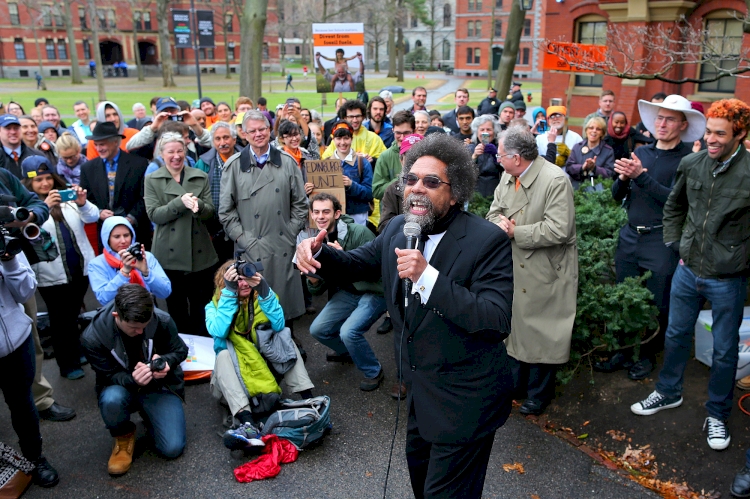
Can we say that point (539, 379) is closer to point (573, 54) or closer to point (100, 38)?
point (573, 54)

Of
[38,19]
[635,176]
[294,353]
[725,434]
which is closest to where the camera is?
[725,434]

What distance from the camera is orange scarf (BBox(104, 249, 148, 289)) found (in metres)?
5.23

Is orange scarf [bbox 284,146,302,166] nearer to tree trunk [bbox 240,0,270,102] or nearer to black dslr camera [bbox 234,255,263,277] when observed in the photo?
black dslr camera [bbox 234,255,263,277]

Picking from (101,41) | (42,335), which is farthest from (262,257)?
(101,41)

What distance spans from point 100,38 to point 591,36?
62813 millimetres

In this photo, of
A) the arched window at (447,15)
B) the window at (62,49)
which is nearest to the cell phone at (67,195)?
the window at (62,49)

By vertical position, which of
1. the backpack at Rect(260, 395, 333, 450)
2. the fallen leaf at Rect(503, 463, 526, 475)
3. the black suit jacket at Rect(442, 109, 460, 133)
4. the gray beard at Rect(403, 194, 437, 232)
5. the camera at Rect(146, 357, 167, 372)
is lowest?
the fallen leaf at Rect(503, 463, 526, 475)

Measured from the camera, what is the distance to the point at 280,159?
6.04 m

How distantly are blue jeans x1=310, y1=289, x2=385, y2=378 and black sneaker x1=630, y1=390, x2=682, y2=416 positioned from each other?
219 centimetres

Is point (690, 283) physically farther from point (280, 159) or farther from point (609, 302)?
point (280, 159)

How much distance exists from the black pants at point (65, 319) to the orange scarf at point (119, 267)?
731 millimetres

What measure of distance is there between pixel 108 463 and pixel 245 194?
2.57 metres

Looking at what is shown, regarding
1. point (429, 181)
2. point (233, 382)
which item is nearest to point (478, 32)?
point (233, 382)

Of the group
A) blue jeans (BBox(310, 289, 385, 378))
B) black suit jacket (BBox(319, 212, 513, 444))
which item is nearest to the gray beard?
black suit jacket (BBox(319, 212, 513, 444))
